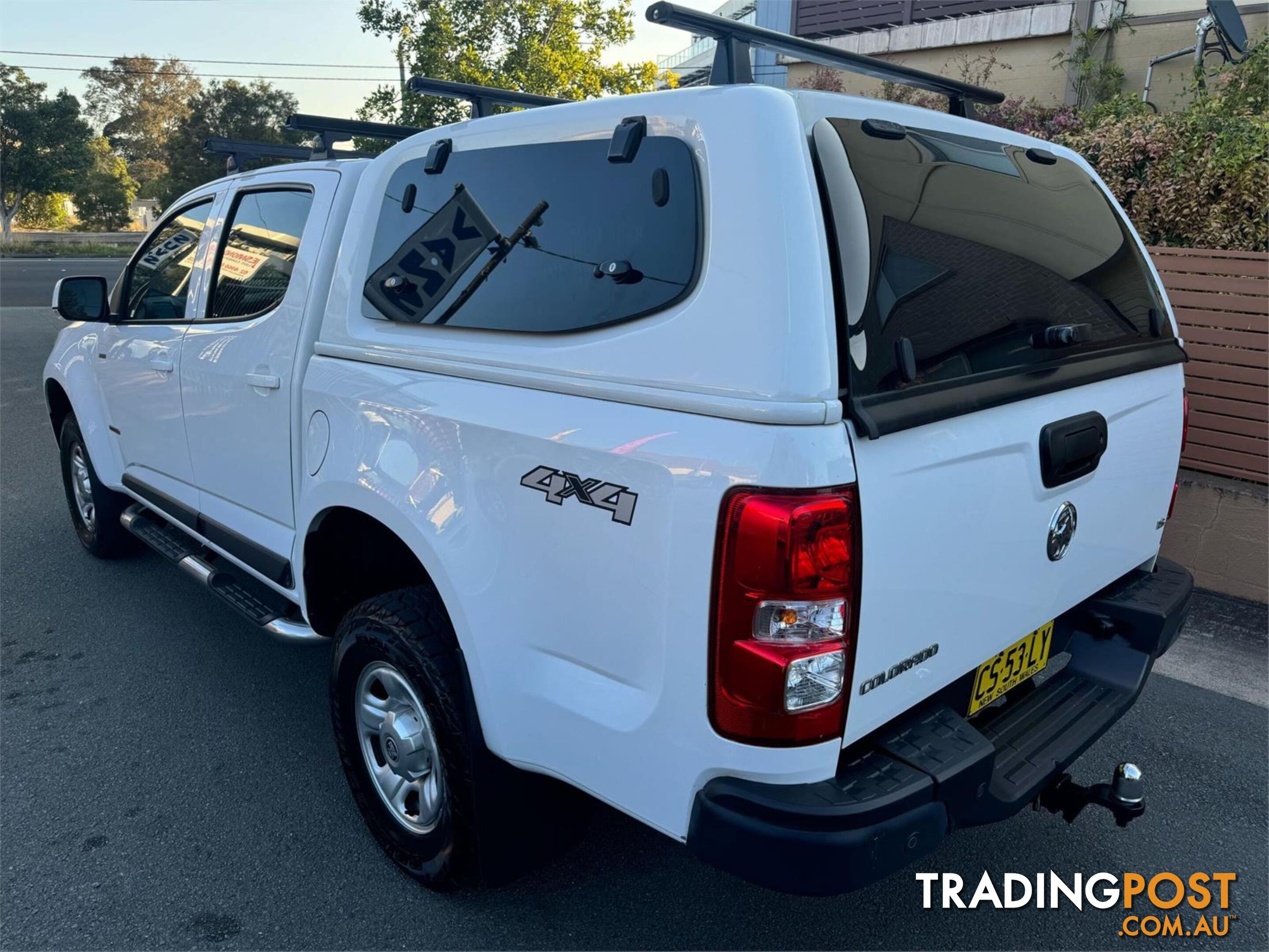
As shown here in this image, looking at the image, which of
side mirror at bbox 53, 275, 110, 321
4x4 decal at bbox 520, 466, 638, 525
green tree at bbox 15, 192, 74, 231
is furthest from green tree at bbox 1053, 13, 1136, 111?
green tree at bbox 15, 192, 74, 231

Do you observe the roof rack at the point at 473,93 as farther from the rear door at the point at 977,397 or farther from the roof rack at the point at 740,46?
the rear door at the point at 977,397

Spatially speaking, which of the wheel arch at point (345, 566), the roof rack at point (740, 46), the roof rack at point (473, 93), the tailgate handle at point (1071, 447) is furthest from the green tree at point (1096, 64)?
the wheel arch at point (345, 566)

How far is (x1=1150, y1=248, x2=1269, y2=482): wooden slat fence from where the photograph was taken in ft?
16.0

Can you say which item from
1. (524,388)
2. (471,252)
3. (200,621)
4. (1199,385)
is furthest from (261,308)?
(1199,385)

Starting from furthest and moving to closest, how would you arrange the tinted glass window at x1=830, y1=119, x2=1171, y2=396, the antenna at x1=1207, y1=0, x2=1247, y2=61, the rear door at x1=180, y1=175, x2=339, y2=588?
the antenna at x1=1207, y1=0, x2=1247, y2=61, the rear door at x1=180, y1=175, x2=339, y2=588, the tinted glass window at x1=830, y1=119, x2=1171, y2=396

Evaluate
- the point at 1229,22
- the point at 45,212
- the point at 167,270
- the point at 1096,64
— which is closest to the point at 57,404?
the point at 167,270

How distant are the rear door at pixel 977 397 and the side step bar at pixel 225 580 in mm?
2007

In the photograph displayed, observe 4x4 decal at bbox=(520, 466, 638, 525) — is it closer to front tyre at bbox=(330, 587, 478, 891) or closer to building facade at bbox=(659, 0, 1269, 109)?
front tyre at bbox=(330, 587, 478, 891)

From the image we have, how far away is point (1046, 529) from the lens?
2240 mm

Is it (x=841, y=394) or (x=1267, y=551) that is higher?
(x=841, y=394)

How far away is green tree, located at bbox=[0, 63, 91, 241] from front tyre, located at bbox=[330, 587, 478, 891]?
2003 inches

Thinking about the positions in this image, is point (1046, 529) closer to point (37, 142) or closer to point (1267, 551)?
point (1267, 551)

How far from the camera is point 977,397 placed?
6.55 ft

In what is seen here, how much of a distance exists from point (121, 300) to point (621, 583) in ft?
11.3
